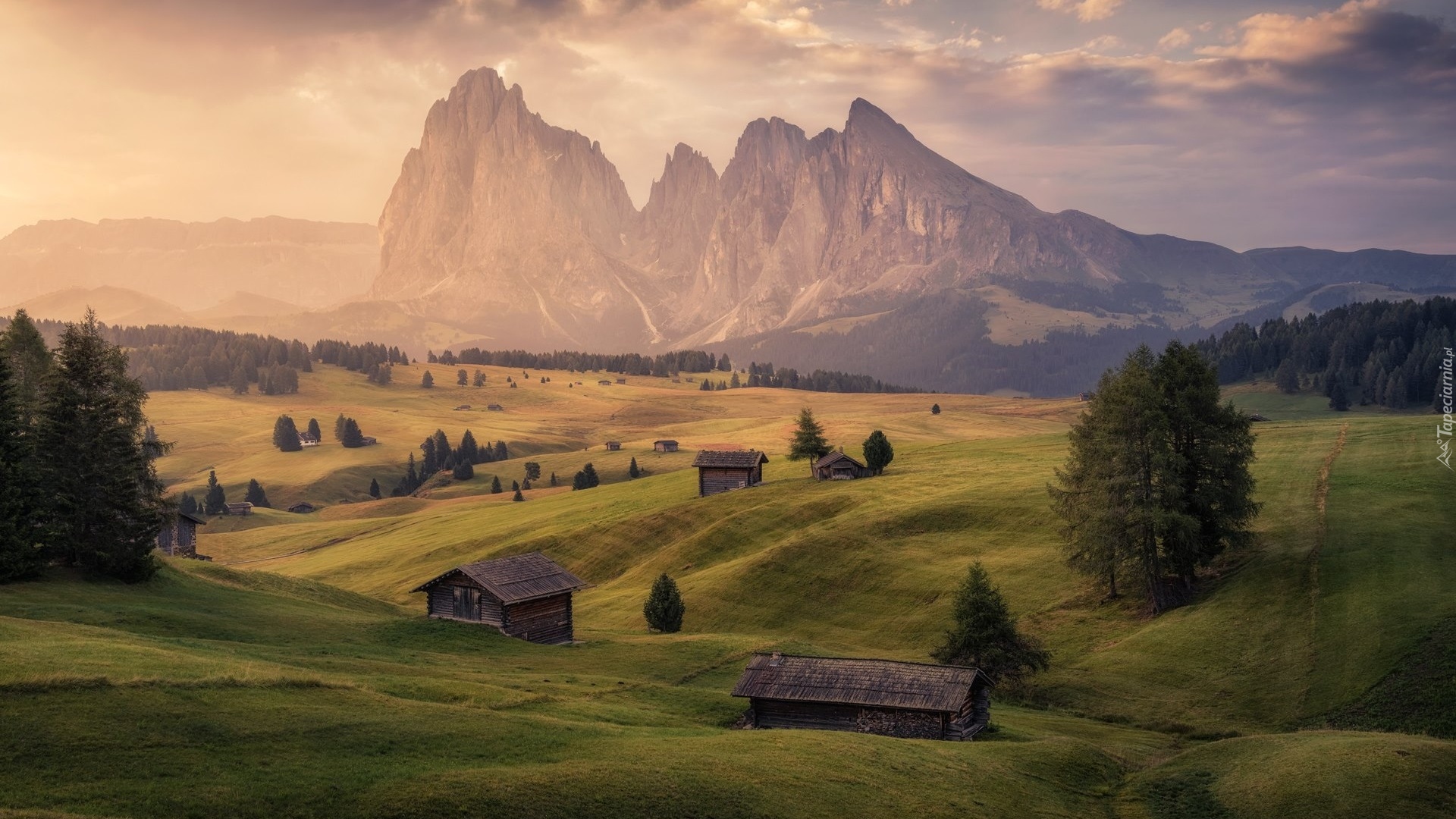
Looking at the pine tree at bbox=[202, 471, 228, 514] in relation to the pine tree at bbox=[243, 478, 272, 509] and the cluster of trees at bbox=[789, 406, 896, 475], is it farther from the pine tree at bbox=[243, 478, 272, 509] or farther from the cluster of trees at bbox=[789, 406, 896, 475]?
the cluster of trees at bbox=[789, 406, 896, 475]

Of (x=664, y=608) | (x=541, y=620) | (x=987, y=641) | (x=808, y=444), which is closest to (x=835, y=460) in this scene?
(x=808, y=444)

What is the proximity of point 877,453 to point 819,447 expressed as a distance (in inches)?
304

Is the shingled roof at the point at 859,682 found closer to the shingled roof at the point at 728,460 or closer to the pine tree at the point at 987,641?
the pine tree at the point at 987,641

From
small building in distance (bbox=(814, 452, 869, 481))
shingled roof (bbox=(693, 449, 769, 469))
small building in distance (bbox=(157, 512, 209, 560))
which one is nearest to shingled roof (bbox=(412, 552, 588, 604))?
small building in distance (bbox=(157, 512, 209, 560))

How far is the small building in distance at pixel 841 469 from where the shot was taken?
4407 inches

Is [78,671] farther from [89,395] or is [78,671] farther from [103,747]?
[89,395]

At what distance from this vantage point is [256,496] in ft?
605

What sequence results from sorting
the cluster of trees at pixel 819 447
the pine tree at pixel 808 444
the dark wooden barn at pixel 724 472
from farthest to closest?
the pine tree at pixel 808 444, the cluster of trees at pixel 819 447, the dark wooden barn at pixel 724 472

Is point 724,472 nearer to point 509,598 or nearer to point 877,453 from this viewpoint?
point 877,453

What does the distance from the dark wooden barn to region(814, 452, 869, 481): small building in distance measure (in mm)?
7618

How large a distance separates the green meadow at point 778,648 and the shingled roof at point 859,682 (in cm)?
187

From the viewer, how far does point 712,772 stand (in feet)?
99.2

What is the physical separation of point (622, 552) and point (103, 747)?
71.2 metres

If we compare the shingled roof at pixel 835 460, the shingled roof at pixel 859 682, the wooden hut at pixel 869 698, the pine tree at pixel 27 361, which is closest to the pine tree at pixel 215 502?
the shingled roof at pixel 835 460
